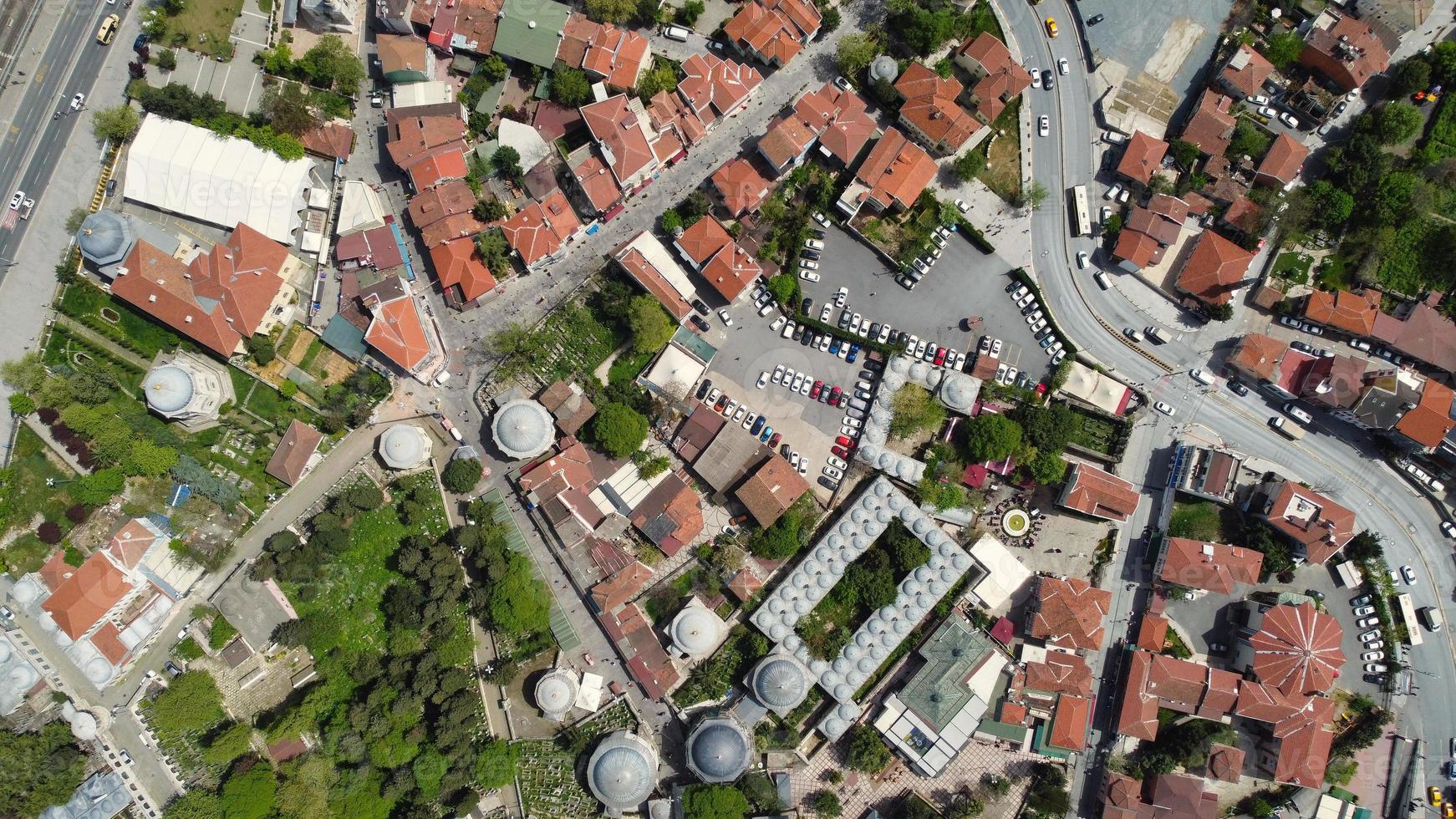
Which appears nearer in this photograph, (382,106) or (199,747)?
(199,747)

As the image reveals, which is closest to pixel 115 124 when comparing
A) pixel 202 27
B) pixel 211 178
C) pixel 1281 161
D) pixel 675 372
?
pixel 211 178

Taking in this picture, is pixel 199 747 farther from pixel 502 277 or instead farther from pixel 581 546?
pixel 502 277

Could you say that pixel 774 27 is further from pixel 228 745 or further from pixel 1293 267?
pixel 228 745

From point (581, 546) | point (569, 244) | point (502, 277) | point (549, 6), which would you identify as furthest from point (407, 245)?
point (581, 546)

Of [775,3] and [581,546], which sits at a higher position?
[775,3]

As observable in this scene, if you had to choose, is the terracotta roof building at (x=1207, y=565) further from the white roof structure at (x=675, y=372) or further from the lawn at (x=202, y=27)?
the lawn at (x=202, y=27)

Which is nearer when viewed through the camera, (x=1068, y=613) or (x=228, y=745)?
(x=1068, y=613)

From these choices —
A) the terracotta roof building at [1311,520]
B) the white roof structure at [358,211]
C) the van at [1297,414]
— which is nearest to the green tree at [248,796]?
the white roof structure at [358,211]
